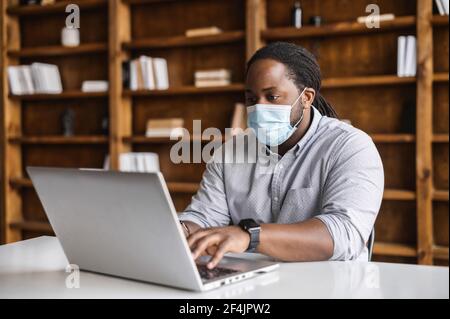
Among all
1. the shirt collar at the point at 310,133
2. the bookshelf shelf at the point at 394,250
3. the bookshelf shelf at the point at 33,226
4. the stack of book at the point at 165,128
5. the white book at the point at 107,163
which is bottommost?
the bookshelf shelf at the point at 33,226

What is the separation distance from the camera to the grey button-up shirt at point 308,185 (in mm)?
1432

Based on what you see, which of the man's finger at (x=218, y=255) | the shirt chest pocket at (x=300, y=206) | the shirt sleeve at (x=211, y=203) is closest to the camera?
the man's finger at (x=218, y=255)

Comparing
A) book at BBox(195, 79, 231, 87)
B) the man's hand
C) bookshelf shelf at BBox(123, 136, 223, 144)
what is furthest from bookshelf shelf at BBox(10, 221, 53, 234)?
the man's hand

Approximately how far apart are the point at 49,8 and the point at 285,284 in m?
3.67

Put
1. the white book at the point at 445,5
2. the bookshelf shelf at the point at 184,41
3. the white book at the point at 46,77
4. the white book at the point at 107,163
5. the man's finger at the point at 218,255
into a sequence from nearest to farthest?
the man's finger at the point at 218,255, the white book at the point at 445,5, the bookshelf shelf at the point at 184,41, the white book at the point at 107,163, the white book at the point at 46,77

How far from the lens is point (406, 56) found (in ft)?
10.2

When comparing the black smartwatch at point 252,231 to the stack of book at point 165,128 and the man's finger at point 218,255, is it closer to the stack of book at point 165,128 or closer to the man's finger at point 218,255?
the man's finger at point 218,255

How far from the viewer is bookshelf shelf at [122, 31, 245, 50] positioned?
3502mm

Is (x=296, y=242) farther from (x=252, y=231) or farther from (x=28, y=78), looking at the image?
(x=28, y=78)

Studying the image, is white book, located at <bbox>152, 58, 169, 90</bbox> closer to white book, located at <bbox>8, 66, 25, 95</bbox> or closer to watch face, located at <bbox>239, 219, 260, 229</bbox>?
white book, located at <bbox>8, 66, 25, 95</bbox>

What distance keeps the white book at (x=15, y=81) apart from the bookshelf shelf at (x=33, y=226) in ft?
3.38

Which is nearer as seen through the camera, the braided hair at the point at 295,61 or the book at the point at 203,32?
the braided hair at the point at 295,61

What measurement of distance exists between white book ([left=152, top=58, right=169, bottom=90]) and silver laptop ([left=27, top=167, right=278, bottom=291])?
2663 mm

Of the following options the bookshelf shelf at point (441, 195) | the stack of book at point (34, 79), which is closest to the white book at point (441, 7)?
the bookshelf shelf at point (441, 195)
